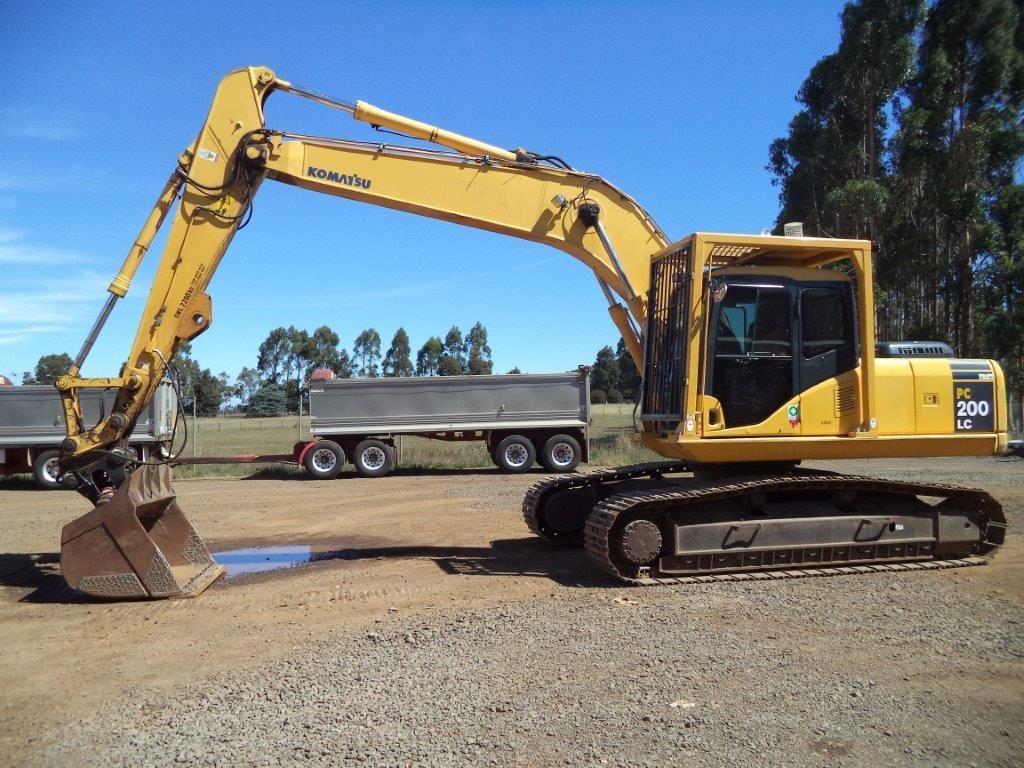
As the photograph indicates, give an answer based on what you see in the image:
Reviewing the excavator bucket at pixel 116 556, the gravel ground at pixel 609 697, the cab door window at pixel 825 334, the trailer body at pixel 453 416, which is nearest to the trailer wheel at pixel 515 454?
the trailer body at pixel 453 416

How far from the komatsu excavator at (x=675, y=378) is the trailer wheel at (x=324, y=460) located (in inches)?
481

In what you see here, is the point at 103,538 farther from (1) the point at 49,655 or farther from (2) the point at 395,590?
(2) the point at 395,590

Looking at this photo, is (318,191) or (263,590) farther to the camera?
(318,191)

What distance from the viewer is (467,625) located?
635 centimetres

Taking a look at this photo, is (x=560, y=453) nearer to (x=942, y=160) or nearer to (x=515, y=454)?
(x=515, y=454)

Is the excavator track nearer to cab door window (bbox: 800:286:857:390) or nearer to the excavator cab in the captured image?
the excavator cab

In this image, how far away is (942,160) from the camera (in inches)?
1129

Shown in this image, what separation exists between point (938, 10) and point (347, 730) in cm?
3304

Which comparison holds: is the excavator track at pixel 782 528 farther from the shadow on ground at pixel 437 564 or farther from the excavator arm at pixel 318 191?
the excavator arm at pixel 318 191

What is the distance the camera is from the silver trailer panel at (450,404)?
2120cm

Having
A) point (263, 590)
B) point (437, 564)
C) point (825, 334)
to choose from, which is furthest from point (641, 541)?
point (263, 590)

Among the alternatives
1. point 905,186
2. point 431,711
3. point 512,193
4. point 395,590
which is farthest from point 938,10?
point 431,711

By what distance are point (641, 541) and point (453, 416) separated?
1398cm

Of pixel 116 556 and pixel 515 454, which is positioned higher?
pixel 515 454
